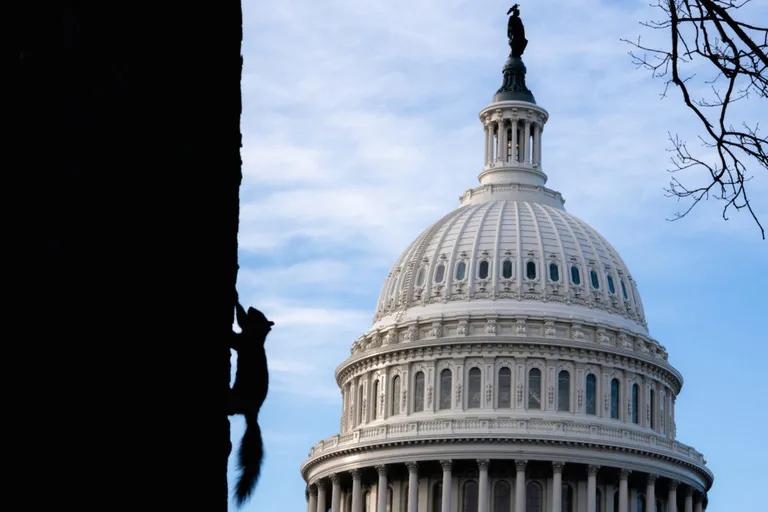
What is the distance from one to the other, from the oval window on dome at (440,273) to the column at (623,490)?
18.4m

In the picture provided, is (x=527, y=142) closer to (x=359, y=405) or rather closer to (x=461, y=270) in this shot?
(x=461, y=270)

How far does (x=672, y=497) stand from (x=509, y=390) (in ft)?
43.4

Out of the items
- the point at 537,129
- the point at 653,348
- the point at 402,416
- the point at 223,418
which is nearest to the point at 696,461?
the point at 653,348

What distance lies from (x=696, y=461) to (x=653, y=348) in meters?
8.42

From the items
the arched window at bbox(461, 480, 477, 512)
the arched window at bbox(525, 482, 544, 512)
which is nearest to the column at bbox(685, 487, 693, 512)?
the arched window at bbox(525, 482, 544, 512)

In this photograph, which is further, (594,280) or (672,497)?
(594,280)

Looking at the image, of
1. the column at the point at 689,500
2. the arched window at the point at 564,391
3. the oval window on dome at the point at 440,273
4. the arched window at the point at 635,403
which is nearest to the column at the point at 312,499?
the oval window on dome at the point at 440,273

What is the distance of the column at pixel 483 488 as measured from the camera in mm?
107062

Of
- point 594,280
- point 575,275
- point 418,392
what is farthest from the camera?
point 594,280

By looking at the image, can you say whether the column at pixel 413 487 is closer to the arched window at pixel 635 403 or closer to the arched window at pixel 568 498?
the arched window at pixel 568 498

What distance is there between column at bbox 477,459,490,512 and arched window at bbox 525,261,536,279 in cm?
1434

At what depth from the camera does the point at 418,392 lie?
370 ft

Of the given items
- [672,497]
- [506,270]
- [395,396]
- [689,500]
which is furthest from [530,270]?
[689,500]

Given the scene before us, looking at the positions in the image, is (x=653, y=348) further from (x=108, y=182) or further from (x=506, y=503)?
(x=108, y=182)
